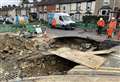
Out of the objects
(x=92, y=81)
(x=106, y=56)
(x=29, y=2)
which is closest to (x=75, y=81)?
(x=92, y=81)

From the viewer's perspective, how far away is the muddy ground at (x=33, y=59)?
9.48 metres

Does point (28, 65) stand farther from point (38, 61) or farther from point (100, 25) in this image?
point (100, 25)

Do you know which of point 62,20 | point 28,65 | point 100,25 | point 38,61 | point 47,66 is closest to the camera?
point 28,65

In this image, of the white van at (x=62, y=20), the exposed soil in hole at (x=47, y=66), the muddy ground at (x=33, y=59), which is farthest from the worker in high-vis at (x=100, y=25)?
the exposed soil in hole at (x=47, y=66)

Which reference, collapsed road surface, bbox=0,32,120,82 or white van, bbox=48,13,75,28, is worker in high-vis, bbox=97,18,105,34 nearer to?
white van, bbox=48,13,75,28

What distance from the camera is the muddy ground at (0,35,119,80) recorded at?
31.1 feet

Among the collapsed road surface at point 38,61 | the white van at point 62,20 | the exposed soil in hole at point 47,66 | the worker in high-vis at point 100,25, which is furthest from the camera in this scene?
the white van at point 62,20

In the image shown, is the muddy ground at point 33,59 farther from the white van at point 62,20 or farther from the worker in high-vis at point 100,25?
the white van at point 62,20

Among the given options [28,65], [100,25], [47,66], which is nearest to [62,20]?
[100,25]

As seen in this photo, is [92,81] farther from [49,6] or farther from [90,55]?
[49,6]

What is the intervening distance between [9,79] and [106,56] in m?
4.41

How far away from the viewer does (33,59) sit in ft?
34.8

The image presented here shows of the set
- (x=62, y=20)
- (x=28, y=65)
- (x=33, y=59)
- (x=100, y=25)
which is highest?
(x=33, y=59)

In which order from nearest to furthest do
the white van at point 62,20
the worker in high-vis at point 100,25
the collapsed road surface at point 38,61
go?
the collapsed road surface at point 38,61, the worker in high-vis at point 100,25, the white van at point 62,20
